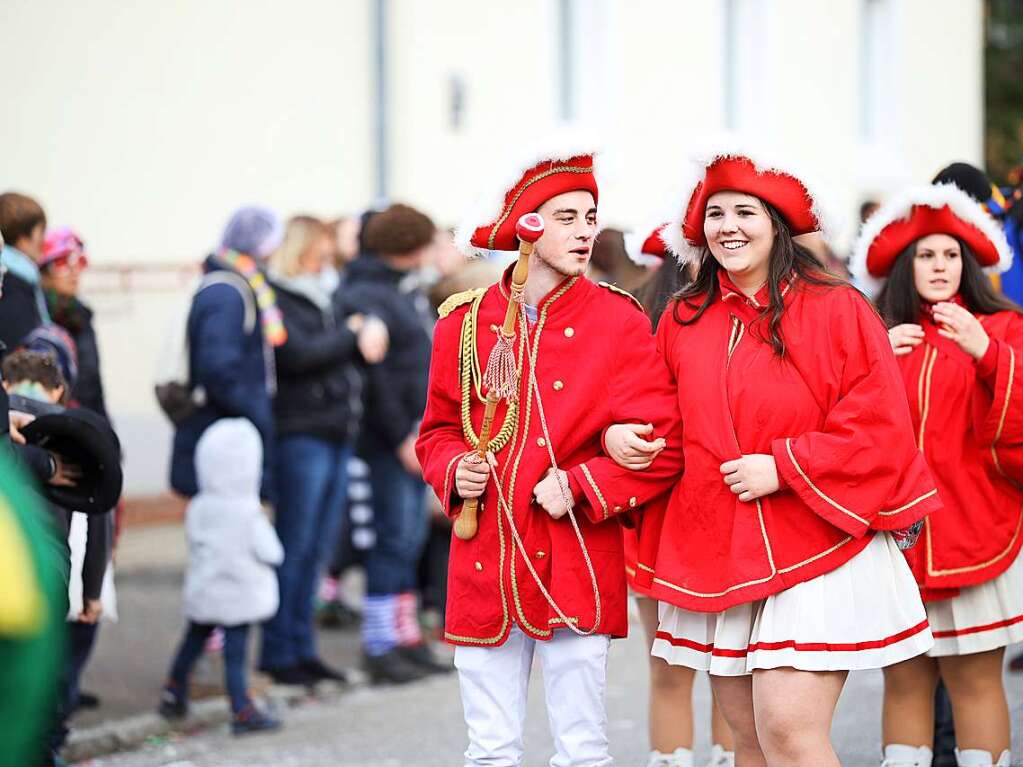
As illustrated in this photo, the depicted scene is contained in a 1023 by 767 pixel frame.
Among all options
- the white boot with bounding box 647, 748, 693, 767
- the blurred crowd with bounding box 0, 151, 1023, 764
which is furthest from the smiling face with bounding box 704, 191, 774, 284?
the white boot with bounding box 647, 748, 693, 767

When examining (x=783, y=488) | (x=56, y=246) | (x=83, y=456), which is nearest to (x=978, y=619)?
(x=783, y=488)

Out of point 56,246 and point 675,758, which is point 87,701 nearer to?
point 56,246

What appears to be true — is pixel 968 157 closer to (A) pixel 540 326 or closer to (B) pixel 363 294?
(B) pixel 363 294

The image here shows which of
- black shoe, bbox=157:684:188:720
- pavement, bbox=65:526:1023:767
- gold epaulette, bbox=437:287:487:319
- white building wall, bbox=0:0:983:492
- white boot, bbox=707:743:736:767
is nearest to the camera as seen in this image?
gold epaulette, bbox=437:287:487:319

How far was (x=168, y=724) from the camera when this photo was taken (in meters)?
6.64

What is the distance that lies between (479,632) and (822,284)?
125cm

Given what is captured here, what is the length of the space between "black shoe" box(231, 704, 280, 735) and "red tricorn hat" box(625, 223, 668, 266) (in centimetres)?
251

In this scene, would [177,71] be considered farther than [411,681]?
Yes

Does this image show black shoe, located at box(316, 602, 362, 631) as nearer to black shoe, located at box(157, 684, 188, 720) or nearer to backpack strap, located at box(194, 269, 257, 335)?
black shoe, located at box(157, 684, 188, 720)

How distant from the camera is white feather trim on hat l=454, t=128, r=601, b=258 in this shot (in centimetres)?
423

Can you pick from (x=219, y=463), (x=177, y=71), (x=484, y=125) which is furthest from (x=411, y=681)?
(x=484, y=125)

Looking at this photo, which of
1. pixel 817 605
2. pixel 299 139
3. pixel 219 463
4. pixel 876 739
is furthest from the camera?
pixel 299 139

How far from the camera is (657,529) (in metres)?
4.32

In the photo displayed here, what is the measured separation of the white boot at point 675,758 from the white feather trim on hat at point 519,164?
1.80 m
